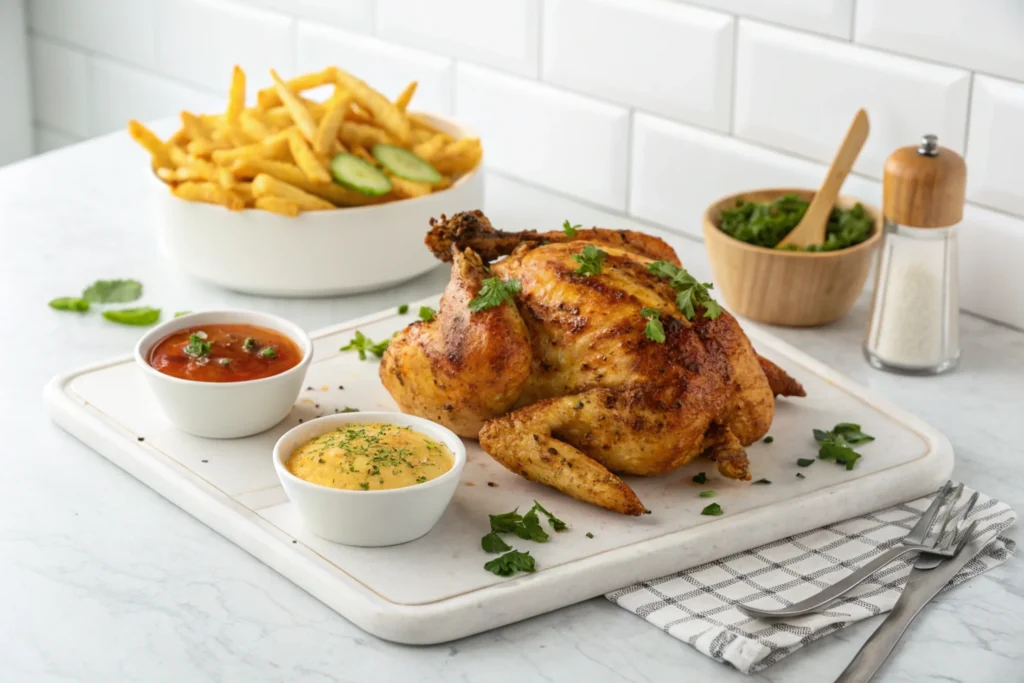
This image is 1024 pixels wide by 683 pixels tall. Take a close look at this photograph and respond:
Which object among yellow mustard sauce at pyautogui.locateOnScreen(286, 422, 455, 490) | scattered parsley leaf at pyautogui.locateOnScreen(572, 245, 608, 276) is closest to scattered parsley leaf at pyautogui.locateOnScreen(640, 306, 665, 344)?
scattered parsley leaf at pyautogui.locateOnScreen(572, 245, 608, 276)

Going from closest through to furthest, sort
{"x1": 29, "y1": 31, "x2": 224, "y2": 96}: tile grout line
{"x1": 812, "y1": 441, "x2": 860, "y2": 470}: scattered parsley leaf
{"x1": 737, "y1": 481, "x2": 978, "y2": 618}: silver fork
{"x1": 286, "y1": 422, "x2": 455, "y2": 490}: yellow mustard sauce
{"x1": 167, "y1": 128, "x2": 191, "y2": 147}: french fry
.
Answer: {"x1": 737, "y1": 481, "x2": 978, "y2": 618}: silver fork → {"x1": 286, "y1": 422, "x2": 455, "y2": 490}: yellow mustard sauce → {"x1": 812, "y1": 441, "x2": 860, "y2": 470}: scattered parsley leaf → {"x1": 167, "y1": 128, "x2": 191, "y2": 147}: french fry → {"x1": 29, "y1": 31, "x2": 224, "y2": 96}: tile grout line

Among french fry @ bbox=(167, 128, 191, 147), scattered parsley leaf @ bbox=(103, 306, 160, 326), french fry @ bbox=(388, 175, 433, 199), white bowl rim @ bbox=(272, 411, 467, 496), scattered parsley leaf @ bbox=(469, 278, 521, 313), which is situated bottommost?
scattered parsley leaf @ bbox=(103, 306, 160, 326)

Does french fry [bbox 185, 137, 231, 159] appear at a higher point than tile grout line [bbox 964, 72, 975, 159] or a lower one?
lower

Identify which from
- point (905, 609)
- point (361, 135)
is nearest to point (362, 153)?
point (361, 135)

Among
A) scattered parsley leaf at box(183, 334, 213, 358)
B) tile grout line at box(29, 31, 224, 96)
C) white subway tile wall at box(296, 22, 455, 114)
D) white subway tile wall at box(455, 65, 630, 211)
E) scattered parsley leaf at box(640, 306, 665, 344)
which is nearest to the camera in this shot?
scattered parsley leaf at box(640, 306, 665, 344)

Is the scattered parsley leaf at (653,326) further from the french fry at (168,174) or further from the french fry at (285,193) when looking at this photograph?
the french fry at (168,174)

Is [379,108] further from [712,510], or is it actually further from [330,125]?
[712,510]

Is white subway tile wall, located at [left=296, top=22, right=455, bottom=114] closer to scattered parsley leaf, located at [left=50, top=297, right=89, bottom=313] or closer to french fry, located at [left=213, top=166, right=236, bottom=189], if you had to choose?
french fry, located at [left=213, top=166, right=236, bottom=189]
